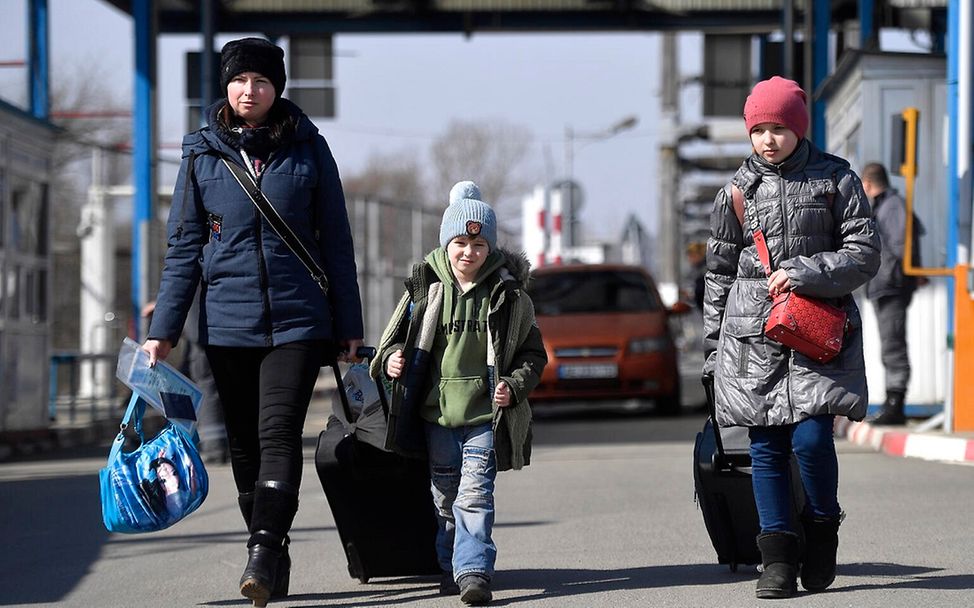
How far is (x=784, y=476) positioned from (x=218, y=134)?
2.25m

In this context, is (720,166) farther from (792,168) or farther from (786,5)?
(792,168)

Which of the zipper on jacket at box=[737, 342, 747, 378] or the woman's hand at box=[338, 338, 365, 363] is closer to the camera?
the zipper on jacket at box=[737, 342, 747, 378]

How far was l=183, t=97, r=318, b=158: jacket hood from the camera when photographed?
6016mm

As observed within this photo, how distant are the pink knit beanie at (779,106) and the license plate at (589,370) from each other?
449 inches

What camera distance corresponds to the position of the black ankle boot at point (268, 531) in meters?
5.71

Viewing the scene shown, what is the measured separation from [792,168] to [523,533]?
2.91 meters

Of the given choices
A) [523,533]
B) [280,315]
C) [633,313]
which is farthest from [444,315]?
[633,313]

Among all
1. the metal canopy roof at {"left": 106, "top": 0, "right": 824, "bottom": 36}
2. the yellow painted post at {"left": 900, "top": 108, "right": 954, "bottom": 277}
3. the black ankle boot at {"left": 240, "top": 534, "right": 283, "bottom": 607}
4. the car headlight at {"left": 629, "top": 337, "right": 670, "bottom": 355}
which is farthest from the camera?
the metal canopy roof at {"left": 106, "top": 0, "right": 824, "bottom": 36}

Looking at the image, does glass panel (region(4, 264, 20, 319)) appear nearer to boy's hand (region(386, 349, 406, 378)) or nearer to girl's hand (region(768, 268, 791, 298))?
boy's hand (region(386, 349, 406, 378))

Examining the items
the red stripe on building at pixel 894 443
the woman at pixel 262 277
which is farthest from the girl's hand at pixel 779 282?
the red stripe on building at pixel 894 443

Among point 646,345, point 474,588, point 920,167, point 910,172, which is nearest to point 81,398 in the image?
point 646,345

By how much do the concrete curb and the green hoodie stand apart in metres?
5.85

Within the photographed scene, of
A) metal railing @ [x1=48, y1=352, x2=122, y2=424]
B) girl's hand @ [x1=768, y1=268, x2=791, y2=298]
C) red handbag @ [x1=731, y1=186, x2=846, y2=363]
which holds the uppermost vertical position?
girl's hand @ [x1=768, y1=268, x2=791, y2=298]

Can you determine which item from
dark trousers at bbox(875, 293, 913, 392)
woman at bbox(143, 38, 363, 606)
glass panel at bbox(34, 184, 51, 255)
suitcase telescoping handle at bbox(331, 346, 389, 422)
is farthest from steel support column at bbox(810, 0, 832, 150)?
woman at bbox(143, 38, 363, 606)
